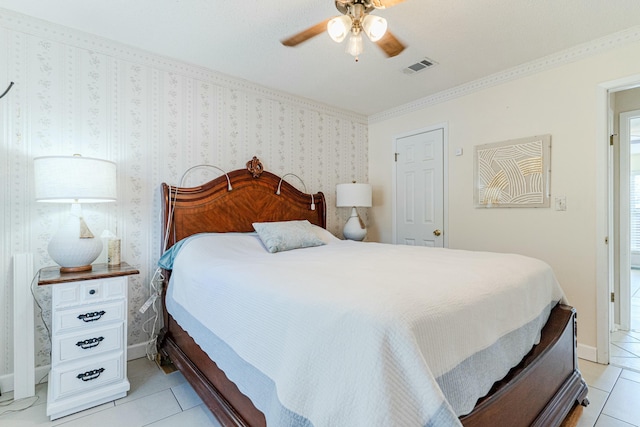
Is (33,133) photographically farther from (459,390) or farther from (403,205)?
(403,205)

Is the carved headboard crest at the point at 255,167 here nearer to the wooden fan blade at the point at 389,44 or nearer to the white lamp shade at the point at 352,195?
the white lamp shade at the point at 352,195

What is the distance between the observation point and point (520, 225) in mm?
2861

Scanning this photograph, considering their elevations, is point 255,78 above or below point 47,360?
above

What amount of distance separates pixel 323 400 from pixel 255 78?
9.58 feet

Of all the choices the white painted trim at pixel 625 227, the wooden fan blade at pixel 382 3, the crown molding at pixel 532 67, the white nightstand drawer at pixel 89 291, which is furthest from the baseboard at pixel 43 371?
the white painted trim at pixel 625 227

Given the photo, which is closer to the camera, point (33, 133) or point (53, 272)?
point (53, 272)

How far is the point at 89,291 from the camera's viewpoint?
1.85 m

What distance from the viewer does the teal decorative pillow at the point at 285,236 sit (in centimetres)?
252

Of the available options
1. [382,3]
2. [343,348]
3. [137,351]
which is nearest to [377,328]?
[343,348]

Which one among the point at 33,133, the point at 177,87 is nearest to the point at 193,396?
the point at 33,133

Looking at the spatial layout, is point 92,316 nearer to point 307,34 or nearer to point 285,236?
point 285,236

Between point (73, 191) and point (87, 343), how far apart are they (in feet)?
2.97

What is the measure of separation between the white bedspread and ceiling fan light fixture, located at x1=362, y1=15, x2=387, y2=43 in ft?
4.05

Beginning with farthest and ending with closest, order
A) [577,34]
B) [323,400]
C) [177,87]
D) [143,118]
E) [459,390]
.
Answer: [177,87], [143,118], [577,34], [459,390], [323,400]
